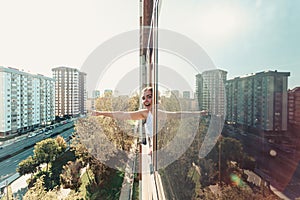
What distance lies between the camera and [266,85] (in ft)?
0.65

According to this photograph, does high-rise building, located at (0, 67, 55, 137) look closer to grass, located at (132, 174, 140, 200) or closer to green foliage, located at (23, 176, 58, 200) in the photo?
green foliage, located at (23, 176, 58, 200)

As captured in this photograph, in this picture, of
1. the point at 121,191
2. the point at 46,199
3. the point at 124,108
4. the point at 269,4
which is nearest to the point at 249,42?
the point at 269,4

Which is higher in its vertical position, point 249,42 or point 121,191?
point 249,42

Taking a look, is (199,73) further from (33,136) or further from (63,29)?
(63,29)

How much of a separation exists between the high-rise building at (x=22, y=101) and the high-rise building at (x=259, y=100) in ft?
4.75

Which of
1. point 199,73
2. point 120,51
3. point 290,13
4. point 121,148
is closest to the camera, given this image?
point 290,13

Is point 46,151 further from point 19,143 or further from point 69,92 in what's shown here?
point 69,92

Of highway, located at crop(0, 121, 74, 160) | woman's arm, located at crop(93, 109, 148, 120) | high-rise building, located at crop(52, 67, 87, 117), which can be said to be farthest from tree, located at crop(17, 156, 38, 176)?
woman's arm, located at crop(93, 109, 148, 120)

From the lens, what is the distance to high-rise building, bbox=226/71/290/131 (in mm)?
175

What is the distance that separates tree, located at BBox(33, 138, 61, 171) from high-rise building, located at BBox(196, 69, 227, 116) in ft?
5.32

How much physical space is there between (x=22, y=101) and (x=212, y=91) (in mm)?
1406

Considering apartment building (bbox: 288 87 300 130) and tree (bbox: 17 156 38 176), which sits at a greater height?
apartment building (bbox: 288 87 300 130)

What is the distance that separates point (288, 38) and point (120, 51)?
2.58 metres

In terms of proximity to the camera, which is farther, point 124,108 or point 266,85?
point 124,108
